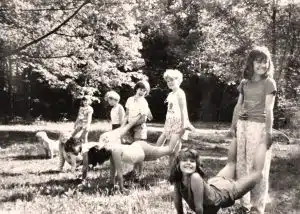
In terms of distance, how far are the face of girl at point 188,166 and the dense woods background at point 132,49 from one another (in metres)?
6.43

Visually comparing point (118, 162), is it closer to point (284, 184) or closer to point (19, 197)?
point (19, 197)

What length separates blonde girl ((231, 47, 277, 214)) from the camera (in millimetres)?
5484

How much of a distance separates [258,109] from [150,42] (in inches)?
989

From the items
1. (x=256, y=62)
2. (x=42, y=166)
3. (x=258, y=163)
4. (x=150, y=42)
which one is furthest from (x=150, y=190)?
(x=150, y=42)

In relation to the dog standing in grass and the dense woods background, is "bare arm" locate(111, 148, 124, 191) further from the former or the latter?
the dense woods background

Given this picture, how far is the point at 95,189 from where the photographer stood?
6.86 meters

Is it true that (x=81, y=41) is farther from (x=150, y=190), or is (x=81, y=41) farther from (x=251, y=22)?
(x=150, y=190)

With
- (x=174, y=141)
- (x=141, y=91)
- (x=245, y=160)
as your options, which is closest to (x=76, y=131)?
(x=141, y=91)

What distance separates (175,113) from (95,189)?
1.82m

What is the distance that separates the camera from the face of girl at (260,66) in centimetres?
548

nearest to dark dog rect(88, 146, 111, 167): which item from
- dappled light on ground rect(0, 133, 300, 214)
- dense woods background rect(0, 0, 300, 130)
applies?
dappled light on ground rect(0, 133, 300, 214)

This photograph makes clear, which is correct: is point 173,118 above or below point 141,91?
below

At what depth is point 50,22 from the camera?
12.7m

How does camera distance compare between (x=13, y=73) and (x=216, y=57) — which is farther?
(x=13, y=73)
